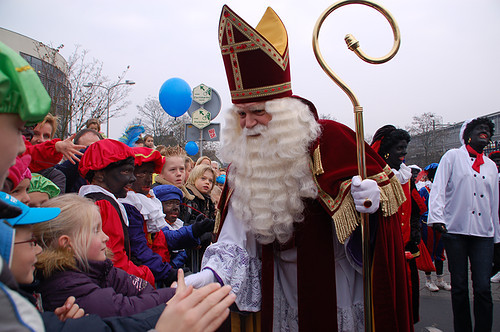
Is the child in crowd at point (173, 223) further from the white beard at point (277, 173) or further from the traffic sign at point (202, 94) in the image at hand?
the traffic sign at point (202, 94)

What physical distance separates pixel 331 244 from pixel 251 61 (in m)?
1.28

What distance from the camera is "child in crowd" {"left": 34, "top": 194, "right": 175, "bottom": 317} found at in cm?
179

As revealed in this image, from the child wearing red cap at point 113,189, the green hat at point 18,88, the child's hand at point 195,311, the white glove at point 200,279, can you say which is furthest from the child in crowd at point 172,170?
the green hat at point 18,88

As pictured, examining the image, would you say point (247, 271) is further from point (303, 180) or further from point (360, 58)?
point (360, 58)

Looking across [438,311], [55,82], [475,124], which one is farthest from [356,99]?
[55,82]

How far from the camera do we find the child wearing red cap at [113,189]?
2.59 m

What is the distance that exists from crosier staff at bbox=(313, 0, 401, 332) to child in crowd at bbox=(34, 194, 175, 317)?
1.16m

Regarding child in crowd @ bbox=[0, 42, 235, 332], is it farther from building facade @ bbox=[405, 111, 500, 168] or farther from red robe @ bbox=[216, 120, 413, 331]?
building facade @ bbox=[405, 111, 500, 168]

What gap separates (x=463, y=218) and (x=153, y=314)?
353 cm

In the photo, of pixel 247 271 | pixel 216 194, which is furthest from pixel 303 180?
pixel 216 194

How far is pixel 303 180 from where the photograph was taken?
2.35 metres

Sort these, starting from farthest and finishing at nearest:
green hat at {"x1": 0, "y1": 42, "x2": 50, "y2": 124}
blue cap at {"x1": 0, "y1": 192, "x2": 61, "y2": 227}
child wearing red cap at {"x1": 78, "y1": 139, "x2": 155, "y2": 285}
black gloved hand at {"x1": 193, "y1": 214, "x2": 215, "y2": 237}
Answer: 1. black gloved hand at {"x1": 193, "y1": 214, "x2": 215, "y2": 237}
2. child wearing red cap at {"x1": 78, "y1": 139, "x2": 155, "y2": 285}
3. blue cap at {"x1": 0, "y1": 192, "x2": 61, "y2": 227}
4. green hat at {"x1": 0, "y1": 42, "x2": 50, "y2": 124}

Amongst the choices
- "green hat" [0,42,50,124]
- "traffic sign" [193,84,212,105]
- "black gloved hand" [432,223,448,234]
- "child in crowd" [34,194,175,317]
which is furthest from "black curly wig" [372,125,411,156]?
"traffic sign" [193,84,212,105]

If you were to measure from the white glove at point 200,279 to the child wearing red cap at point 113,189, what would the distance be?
771 millimetres
